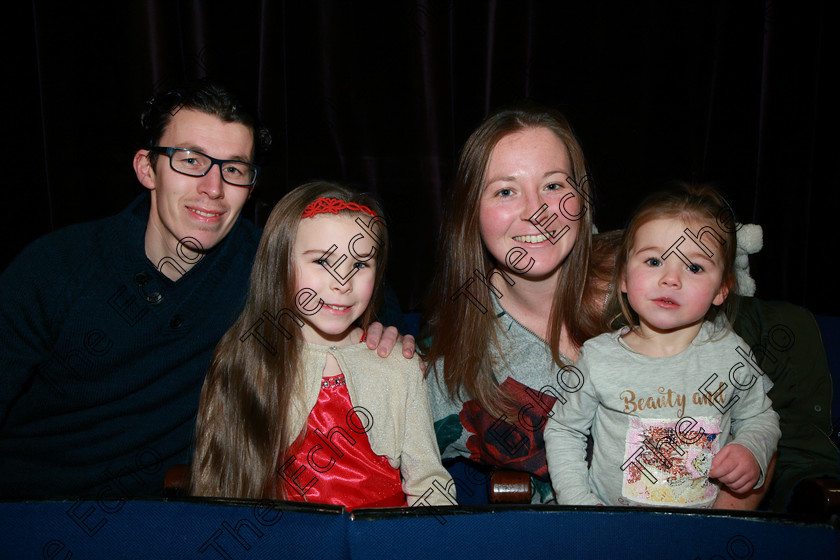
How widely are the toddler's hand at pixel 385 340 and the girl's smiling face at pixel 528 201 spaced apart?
1.14ft

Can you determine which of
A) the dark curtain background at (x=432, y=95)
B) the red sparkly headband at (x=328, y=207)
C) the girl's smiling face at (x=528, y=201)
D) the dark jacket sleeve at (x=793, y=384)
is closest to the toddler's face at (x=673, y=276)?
the girl's smiling face at (x=528, y=201)

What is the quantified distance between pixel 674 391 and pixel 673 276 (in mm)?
268

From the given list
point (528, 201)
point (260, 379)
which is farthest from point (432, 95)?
point (260, 379)

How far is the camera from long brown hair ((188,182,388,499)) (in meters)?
1.34

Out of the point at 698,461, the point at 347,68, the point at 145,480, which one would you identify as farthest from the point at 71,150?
the point at 698,461

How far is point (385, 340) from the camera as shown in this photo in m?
1.49

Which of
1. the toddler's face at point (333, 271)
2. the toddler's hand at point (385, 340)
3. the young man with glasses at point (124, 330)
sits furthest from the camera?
the young man with glasses at point (124, 330)

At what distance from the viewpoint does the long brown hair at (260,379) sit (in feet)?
4.39

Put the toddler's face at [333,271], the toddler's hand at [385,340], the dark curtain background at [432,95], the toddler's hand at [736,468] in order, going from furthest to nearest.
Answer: the dark curtain background at [432,95] < the toddler's hand at [385,340] < the toddler's face at [333,271] < the toddler's hand at [736,468]

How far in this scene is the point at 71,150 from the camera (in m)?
2.02

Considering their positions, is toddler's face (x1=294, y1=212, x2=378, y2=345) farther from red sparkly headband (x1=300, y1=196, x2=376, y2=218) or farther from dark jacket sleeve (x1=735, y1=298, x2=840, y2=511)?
dark jacket sleeve (x1=735, y1=298, x2=840, y2=511)

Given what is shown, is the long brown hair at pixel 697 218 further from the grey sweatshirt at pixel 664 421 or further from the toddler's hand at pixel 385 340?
the toddler's hand at pixel 385 340

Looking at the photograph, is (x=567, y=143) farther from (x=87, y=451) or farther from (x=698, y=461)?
(x=87, y=451)

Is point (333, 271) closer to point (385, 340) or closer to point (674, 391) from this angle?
point (385, 340)
